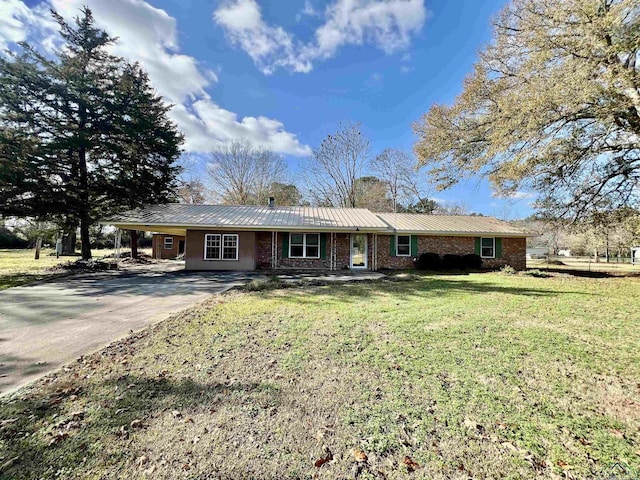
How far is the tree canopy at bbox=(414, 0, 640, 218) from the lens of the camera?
8.33 metres

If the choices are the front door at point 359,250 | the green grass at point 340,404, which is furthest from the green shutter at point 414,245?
the green grass at point 340,404

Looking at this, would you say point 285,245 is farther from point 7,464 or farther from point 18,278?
point 7,464

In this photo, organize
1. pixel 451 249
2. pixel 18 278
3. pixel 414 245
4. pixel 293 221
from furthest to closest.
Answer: pixel 451 249, pixel 414 245, pixel 293 221, pixel 18 278

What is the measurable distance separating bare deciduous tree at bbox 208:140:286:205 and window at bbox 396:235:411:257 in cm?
1686

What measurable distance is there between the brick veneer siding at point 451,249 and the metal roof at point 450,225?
0.59 meters

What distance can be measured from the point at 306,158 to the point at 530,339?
27.6 metres

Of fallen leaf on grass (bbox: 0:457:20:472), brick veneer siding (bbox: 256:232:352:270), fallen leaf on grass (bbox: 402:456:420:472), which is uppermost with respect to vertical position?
brick veneer siding (bbox: 256:232:352:270)

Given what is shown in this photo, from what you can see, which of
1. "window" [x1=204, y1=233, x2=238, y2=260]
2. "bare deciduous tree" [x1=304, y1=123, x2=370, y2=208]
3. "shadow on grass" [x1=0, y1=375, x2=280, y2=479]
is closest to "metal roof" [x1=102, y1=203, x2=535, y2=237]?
A: "window" [x1=204, y1=233, x2=238, y2=260]

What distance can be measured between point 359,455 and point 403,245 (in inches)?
609

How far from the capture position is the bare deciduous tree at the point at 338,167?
2831 centimetres

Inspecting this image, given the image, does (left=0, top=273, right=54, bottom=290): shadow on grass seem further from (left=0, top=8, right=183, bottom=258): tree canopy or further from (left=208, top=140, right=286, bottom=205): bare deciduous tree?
(left=208, top=140, right=286, bottom=205): bare deciduous tree

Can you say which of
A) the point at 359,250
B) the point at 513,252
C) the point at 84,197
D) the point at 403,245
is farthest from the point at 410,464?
the point at 513,252

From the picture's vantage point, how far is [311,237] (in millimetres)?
15602

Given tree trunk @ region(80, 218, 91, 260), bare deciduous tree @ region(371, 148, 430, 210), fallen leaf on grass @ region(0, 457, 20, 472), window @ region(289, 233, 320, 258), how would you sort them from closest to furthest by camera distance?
fallen leaf on grass @ region(0, 457, 20, 472) < tree trunk @ region(80, 218, 91, 260) < window @ region(289, 233, 320, 258) < bare deciduous tree @ region(371, 148, 430, 210)
